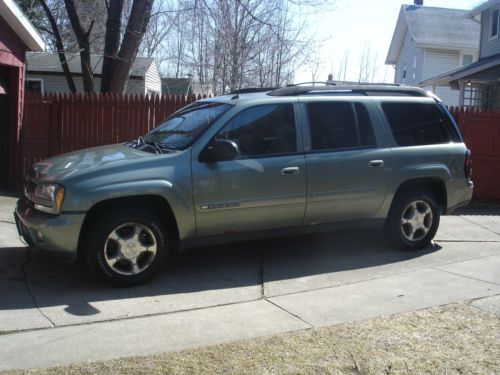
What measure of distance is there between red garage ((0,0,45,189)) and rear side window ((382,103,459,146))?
682 cm

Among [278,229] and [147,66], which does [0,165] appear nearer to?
[278,229]

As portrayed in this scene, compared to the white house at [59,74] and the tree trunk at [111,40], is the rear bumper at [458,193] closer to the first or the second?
the tree trunk at [111,40]

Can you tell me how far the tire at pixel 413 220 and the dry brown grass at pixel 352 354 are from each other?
7.07ft

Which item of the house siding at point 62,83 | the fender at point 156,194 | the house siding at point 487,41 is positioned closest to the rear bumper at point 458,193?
the fender at point 156,194

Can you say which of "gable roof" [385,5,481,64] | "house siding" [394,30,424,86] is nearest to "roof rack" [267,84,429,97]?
"gable roof" [385,5,481,64]

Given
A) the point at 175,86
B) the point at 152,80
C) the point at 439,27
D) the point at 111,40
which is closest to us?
the point at 111,40

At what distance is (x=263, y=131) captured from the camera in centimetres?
575

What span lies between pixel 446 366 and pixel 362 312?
3.50ft

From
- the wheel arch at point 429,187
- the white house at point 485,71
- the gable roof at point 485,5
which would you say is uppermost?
the gable roof at point 485,5

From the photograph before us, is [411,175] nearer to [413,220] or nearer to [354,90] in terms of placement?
[413,220]

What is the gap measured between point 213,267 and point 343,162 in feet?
6.05

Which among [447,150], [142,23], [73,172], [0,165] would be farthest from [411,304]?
[142,23]

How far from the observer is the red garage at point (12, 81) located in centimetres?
975

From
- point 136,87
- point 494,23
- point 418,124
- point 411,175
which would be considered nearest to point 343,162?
point 411,175
